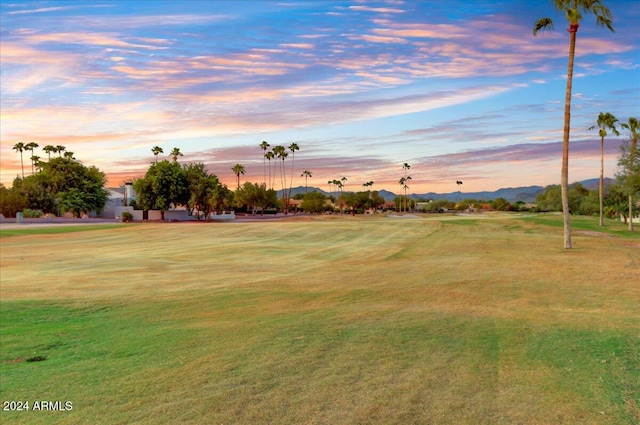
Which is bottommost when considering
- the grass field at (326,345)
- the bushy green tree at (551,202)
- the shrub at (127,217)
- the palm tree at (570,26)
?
the grass field at (326,345)

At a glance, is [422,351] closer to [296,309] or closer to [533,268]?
[296,309]

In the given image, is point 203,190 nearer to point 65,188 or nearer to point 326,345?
point 65,188

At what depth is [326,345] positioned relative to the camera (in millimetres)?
10188

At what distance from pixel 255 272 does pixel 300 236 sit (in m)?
23.9

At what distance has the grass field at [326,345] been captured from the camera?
23.5ft

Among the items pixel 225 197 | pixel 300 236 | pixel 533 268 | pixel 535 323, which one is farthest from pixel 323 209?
pixel 535 323

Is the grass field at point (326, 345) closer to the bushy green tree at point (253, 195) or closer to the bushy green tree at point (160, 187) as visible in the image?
the bushy green tree at point (160, 187)

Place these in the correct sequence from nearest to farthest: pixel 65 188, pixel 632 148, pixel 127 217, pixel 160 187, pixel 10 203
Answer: pixel 632 148
pixel 10 203
pixel 127 217
pixel 160 187
pixel 65 188

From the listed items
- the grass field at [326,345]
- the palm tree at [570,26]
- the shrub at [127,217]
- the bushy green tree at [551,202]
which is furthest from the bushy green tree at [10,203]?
the bushy green tree at [551,202]

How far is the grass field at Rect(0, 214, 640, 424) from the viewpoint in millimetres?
7168

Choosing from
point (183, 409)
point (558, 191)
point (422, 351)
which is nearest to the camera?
point (183, 409)

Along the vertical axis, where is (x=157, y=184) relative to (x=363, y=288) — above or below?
above

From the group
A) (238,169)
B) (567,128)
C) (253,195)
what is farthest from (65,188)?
(567,128)

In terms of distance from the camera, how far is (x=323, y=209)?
→ 6737 inches
